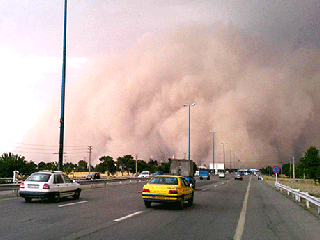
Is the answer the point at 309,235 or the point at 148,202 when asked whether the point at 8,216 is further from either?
the point at 309,235

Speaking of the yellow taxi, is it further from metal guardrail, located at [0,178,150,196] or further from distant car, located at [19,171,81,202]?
metal guardrail, located at [0,178,150,196]

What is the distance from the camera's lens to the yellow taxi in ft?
47.8

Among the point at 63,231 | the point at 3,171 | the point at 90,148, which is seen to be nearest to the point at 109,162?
the point at 90,148

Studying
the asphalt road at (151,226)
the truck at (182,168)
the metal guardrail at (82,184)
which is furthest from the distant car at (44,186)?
the truck at (182,168)

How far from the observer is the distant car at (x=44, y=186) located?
16688 mm

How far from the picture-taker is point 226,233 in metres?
9.33

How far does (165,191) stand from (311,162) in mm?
93474

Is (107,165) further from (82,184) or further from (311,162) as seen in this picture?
(82,184)

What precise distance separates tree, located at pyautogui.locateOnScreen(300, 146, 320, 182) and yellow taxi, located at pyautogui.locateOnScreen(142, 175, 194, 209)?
89.5m

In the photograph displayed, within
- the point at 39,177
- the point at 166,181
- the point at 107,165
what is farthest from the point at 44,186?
the point at 107,165

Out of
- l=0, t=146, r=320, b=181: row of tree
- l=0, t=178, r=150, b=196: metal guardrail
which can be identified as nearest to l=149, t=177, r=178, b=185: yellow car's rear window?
l=0, t=178, r=150, b=196: metal guardrail

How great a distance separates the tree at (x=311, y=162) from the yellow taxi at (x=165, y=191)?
89.5 meters

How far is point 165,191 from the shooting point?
577 inches

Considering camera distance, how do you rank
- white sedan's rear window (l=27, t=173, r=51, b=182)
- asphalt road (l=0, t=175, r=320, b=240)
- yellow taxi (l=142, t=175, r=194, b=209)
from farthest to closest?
white sedan's rear window (l=27, t=173, r=51, b=182), yellow taxi (l=142, t=175, r=194, b=209), asphalt road (l=0, t=175, r=320, b=240)
